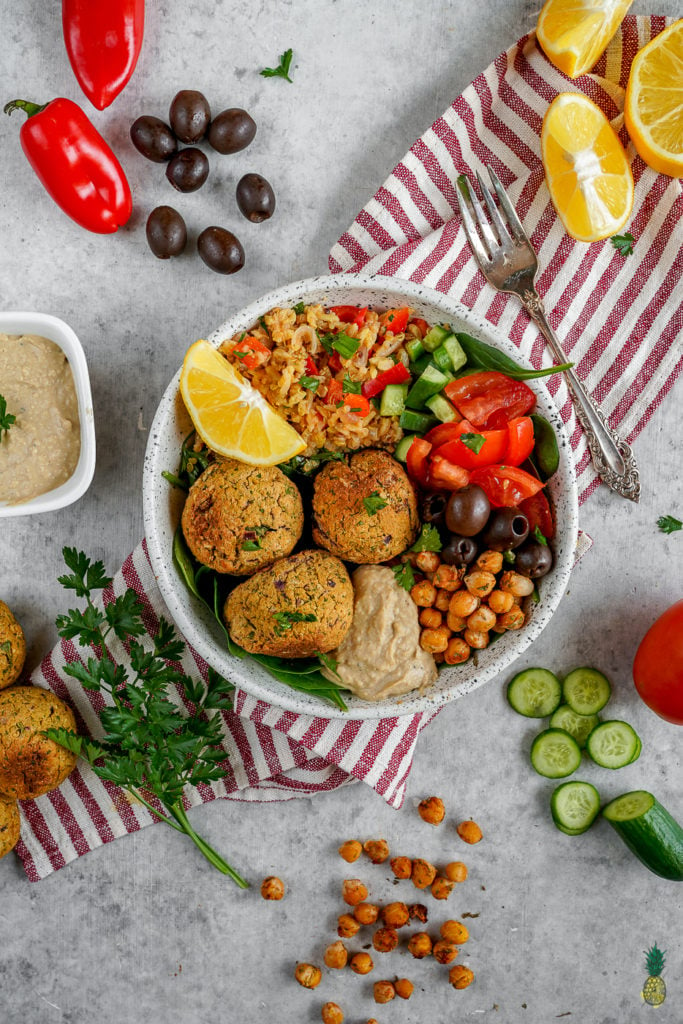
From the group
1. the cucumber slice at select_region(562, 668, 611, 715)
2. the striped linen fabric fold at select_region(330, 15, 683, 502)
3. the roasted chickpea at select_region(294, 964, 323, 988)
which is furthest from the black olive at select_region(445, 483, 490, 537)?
the roasted chickpea at select_region(294, 964, 323, 988)

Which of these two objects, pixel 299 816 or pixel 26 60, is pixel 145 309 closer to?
pixel 26 60

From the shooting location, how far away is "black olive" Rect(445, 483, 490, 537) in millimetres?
2246

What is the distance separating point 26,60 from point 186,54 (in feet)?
1.82

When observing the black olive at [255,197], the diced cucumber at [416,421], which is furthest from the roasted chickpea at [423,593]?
the black olive at [255,197]

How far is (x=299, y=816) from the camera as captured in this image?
290 centimetres

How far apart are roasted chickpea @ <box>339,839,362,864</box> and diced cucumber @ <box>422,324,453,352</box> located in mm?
1712

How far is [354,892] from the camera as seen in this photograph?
2867mm

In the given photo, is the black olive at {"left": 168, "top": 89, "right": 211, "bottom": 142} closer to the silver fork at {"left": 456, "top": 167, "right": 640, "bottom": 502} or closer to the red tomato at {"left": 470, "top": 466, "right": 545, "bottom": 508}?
the silver fork at {"left": 456, "top": 167, "right": 640, "bottom": 502}

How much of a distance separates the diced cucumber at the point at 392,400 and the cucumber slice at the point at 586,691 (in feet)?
3.89

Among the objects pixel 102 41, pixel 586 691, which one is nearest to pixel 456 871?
pixel 586 691

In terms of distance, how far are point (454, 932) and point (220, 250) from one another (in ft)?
8.09

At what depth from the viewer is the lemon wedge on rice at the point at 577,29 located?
8.34 feet

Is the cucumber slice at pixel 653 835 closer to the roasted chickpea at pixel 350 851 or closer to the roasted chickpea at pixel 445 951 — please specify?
the roasted chickpea at pixel 445 951

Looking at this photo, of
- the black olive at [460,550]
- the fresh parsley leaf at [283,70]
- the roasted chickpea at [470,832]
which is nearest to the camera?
the black olive at [460,550]
